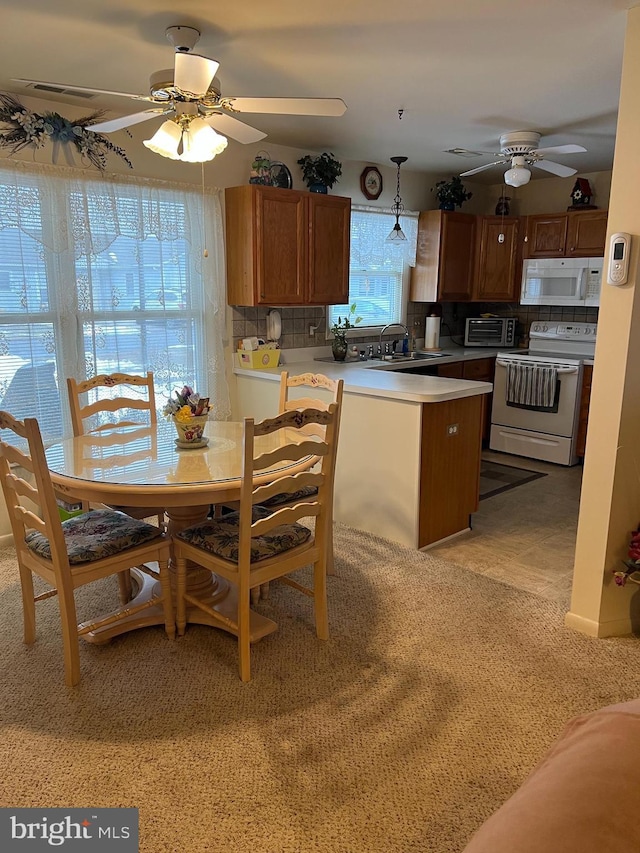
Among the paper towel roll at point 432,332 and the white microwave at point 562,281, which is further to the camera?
the paper towel roll at point 432,332

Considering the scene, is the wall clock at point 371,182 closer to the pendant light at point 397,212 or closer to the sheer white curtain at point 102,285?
the pendant light at point 397,212

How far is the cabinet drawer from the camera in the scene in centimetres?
543

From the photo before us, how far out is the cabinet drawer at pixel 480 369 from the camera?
543 cm

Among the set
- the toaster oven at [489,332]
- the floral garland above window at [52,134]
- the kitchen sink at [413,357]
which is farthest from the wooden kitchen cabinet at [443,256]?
the floral garland above window at [52,134]

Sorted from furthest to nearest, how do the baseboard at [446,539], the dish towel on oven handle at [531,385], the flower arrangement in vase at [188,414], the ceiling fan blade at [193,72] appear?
the dish towel on oven handle at [531,385], the baseboard at [446,539], the flower arrangement in vase at [188,414], the ceiling fan blade at [193,72]

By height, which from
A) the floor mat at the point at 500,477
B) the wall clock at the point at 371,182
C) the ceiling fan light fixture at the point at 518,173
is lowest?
the floor mat at the point at 500,477

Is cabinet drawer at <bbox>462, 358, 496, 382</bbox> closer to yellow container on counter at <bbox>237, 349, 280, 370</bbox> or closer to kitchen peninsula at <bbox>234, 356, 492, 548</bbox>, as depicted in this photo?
kitchen peninsula at <bbox>234, 356, 492, 548</bbox>

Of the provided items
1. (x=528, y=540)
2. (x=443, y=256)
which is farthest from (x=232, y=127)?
(x=443, y=256)

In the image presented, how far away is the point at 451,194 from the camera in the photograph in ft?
17.9

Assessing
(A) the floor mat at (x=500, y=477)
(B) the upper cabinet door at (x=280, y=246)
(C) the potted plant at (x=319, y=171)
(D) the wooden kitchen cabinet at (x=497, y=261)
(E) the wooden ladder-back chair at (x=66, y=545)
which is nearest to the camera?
(E) the wooden ladder-back chair at (x=66, y=545)

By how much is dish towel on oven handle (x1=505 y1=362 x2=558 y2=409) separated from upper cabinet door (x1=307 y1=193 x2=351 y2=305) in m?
1.75

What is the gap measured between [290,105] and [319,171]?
7.11ft

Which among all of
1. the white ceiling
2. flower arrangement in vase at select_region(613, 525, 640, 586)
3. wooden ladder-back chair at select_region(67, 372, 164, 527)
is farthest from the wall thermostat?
wooden ladder-back chair at select_region(67, 372, 164, 527)

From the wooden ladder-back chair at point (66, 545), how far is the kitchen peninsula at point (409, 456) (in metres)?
1.47
